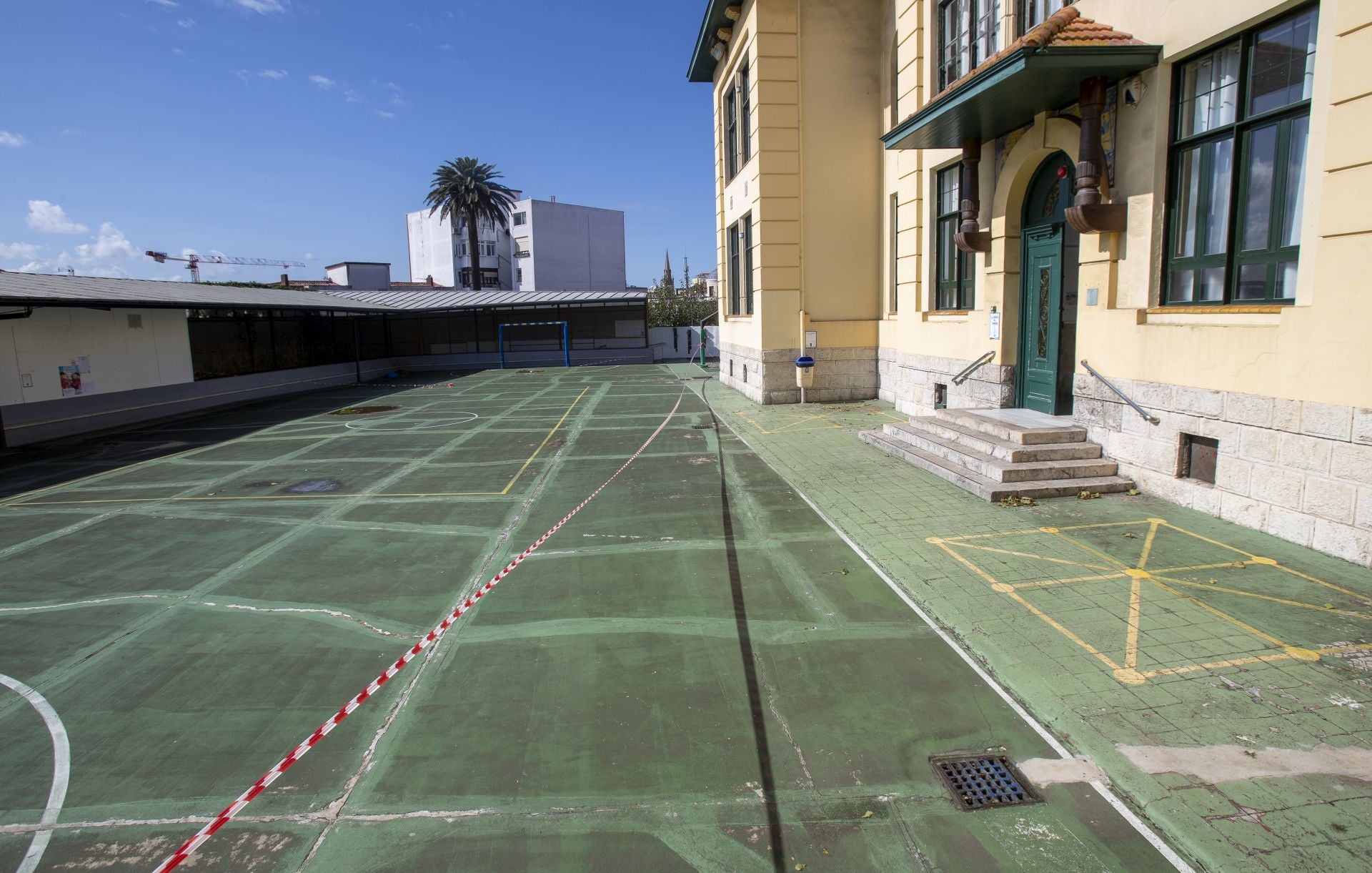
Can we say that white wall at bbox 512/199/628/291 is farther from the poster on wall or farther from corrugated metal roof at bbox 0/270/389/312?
the poster on wall

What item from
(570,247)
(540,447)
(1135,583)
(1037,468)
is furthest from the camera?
(570,247)

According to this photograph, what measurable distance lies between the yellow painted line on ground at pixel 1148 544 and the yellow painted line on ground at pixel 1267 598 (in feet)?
1.23

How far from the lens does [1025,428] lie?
10.1 metres

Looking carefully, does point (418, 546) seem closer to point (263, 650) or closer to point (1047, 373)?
point (263, 650)

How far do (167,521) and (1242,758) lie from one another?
12093mm

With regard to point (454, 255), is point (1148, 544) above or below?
below

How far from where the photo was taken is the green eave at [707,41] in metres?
20.9

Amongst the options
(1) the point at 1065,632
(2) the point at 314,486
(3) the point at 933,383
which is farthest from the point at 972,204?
(2) the point at 314,486

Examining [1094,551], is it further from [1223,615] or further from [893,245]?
[893,245]

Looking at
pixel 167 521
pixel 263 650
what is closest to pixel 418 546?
pixel 263 650

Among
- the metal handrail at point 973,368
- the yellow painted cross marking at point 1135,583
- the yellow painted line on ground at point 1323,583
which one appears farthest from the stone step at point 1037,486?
the metal handrail at point 973,368

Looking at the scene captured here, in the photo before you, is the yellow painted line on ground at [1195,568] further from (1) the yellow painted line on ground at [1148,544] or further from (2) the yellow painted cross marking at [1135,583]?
(1) the yellow painted line on ground at [1148,544]

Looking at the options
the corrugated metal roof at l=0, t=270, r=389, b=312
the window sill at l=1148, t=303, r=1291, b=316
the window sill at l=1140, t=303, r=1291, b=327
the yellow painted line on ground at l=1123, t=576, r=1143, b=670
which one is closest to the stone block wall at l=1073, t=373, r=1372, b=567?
the window sill at l=1140, t=303, r=1291, b=327

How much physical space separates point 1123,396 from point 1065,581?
11.9 feet
